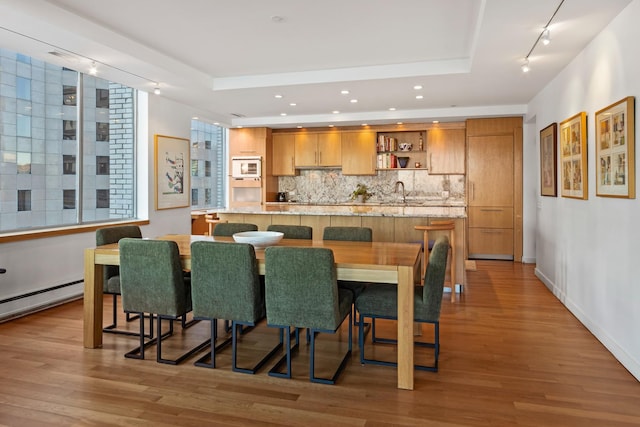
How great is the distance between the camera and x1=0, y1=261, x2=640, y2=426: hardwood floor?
2354 mm

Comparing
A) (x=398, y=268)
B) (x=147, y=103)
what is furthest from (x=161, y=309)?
(x=147, y=103)

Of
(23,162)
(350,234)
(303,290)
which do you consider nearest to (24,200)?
(23,162)

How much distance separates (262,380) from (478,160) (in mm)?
5706

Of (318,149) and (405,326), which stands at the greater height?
(318,149)

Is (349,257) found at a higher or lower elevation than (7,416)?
higher

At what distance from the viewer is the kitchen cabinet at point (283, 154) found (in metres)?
8.55

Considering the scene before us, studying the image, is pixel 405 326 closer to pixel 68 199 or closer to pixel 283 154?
pixel 68 199

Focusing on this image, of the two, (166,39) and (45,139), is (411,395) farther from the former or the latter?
(45,139)

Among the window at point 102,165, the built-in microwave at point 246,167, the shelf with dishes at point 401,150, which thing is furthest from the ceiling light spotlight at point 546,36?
the built-in microwave at point 246,167

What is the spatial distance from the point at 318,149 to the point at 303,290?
5.90 meters

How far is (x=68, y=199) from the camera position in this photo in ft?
16.2

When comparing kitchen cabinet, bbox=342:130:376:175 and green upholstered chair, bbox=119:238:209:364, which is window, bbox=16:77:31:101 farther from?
kitchen cabinet, bbox=342:130:376:175

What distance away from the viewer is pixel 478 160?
24.0 ft

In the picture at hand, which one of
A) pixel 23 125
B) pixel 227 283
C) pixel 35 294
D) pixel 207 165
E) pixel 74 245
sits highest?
pixel 207 165
